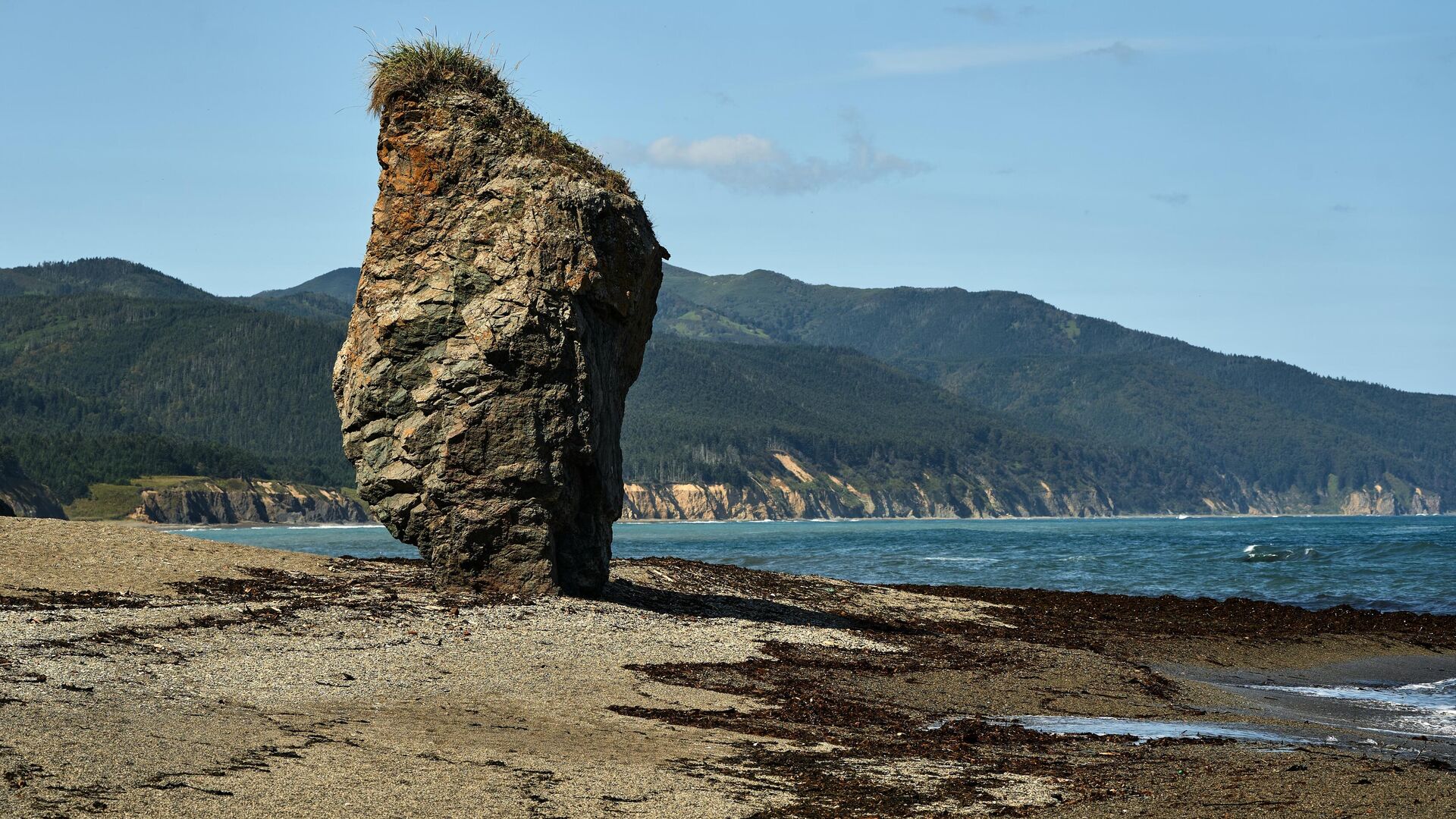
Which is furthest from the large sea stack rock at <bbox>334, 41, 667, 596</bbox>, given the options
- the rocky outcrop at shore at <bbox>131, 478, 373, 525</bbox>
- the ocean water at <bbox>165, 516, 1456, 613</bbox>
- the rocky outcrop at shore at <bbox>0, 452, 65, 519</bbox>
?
the rocky outcrop at shore at <bbox>131, 478, 373, 525</bbox>

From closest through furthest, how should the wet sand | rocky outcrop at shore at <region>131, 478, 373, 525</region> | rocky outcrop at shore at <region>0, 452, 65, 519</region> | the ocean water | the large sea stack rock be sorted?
the wet sand → the large sea stack rock → the ocean water → rocky outcrop at shore at <region>0, 452, 65, 519</region> → rocky outcrop at shore at <region>131, 478, 373, 525</region>

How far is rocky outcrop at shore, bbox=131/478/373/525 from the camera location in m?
150

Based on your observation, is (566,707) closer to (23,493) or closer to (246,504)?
(23,493)

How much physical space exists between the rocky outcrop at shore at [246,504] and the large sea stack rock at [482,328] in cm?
13307

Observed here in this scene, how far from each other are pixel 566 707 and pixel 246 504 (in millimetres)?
158634

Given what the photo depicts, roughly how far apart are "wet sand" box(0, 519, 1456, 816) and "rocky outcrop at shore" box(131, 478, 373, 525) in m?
134

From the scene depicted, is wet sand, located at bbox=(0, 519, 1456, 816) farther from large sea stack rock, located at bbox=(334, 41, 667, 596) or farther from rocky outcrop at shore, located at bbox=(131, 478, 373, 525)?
rocky outcrop at shore, located at bbox=(131, 478, 373, 525)

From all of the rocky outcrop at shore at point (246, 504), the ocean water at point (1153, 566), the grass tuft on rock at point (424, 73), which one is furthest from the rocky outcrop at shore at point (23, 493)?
the grass tuft on rock at point (424, 73)

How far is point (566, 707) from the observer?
13.4 metres

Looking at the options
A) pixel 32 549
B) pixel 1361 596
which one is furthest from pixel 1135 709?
pixel 1361 596

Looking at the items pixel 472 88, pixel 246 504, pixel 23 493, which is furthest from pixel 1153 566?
pixel 246 504

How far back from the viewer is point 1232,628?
2808cm

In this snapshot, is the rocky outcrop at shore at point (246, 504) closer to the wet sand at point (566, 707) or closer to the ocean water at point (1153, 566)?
the ocean water at point (1153, 566)

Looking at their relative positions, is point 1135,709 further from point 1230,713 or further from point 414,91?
point 414,91
